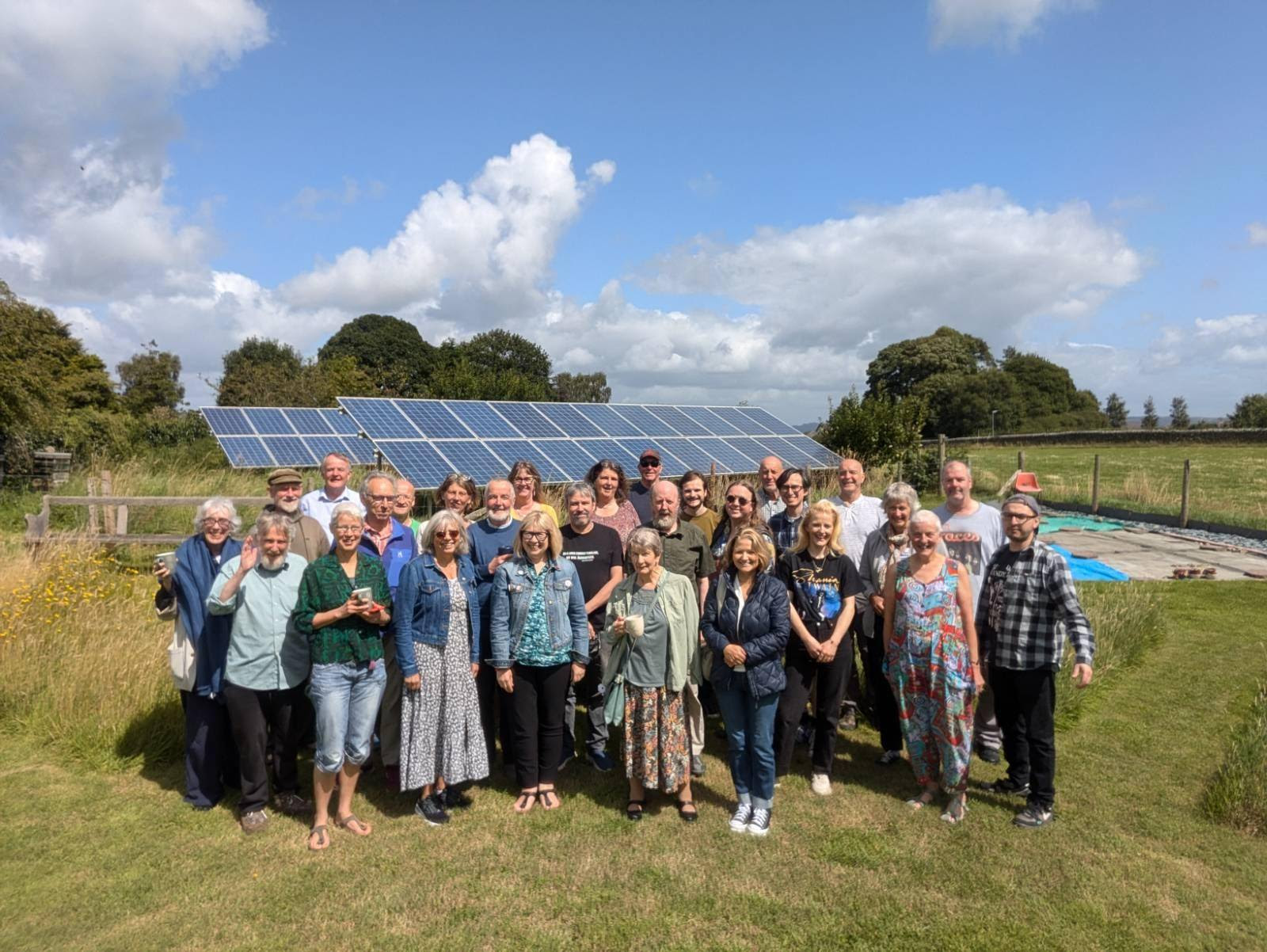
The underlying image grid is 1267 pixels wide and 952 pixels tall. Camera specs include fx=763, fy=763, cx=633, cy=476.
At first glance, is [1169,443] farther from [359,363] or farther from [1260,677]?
[359,363]

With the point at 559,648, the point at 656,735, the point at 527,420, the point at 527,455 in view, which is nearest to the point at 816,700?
the point at 656,735

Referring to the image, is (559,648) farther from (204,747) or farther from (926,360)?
(926,360)

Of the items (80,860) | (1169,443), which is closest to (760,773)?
(80,860)

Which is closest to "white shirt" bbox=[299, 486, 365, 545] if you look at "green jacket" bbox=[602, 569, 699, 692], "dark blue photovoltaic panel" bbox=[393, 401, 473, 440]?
"green jacket" bbox=[602, 569, 699, 692]

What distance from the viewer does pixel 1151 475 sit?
2439 cm

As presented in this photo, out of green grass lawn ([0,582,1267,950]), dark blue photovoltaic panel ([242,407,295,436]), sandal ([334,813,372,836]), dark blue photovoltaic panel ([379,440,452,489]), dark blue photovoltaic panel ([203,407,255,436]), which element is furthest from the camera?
dark blue photovoltaic panel ([242,407,295,436])

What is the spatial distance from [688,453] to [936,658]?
1159 cm

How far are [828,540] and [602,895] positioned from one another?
2210mm

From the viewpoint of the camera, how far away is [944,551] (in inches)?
175

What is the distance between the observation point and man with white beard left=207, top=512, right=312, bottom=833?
4031mm

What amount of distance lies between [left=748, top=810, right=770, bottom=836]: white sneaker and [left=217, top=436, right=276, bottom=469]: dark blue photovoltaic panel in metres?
14.3

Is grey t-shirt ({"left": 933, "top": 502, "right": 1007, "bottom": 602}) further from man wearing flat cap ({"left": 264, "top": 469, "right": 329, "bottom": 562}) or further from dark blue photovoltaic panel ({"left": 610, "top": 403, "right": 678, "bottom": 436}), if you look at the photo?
dark blue photovoltaic panel ({"left": 610, "top": 403, "right": 678, "bottom": 436})

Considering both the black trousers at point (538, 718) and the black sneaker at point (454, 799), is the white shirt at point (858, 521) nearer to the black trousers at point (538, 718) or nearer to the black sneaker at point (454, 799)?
the black trousers at point (538, 718)

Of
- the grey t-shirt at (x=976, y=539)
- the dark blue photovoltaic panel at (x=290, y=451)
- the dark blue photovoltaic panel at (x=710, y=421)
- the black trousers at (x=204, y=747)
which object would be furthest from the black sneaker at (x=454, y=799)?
the dark blue photovoltaic panel at (x=710, y=421)
